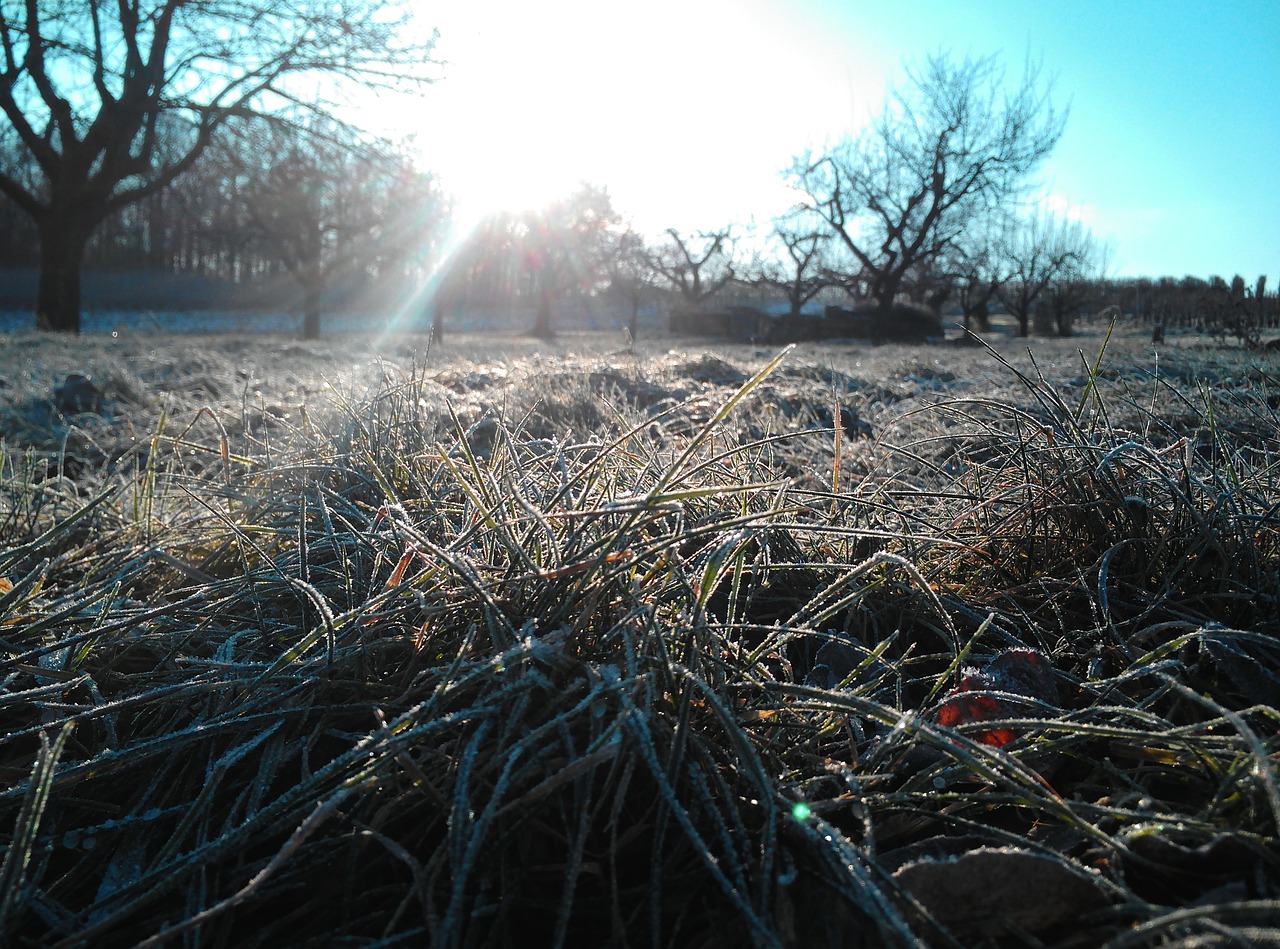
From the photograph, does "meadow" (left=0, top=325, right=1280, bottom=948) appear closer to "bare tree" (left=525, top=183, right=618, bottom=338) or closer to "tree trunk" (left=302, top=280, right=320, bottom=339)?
"tree trunk" (left=302, top=280, right=320, bottom=339)

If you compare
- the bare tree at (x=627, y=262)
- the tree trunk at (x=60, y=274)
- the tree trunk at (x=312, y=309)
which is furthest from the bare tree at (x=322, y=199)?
the bare tree at (x=627, y=262)

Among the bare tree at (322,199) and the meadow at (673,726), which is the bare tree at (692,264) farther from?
the meadow at (673,726)

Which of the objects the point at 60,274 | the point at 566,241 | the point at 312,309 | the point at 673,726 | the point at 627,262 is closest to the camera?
the point at 673,726

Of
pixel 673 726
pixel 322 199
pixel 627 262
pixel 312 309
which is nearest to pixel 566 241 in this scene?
pixel 627 262

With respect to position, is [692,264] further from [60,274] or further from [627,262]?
[60,274]

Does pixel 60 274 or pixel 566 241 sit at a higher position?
pixel 566 241

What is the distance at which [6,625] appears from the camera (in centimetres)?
109

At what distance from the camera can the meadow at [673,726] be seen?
2.05 ft

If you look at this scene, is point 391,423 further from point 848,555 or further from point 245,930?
point 245,930

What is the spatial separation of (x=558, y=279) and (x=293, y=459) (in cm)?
2637

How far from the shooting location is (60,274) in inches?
473

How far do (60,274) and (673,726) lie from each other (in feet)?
49.0

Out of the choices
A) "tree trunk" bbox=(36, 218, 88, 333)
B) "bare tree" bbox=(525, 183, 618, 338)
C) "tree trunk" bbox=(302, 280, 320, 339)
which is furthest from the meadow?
"bare tree" bbox=(525, 183, 618, 338)

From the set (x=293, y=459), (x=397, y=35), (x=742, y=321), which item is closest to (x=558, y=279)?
(x=742, y=321)
